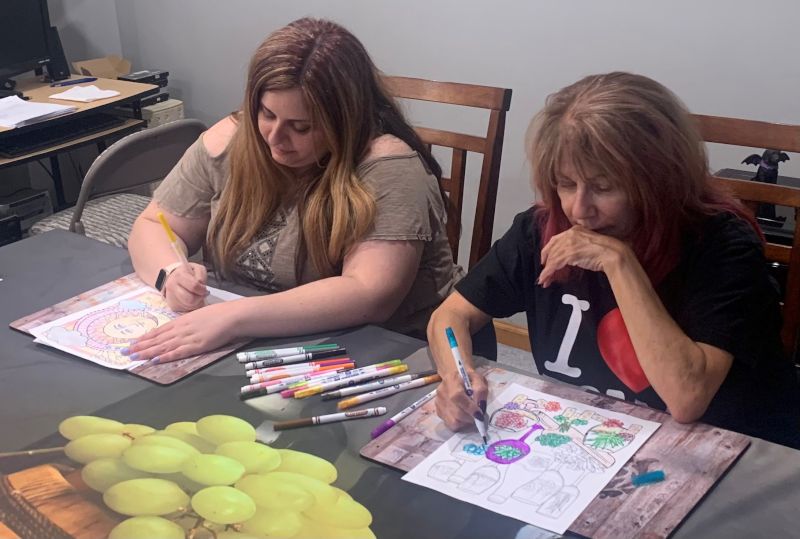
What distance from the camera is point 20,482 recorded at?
97cm

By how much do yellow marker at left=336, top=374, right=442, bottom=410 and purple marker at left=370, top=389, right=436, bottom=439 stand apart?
0.09 feet

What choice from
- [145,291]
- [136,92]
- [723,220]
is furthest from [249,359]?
[136,92]

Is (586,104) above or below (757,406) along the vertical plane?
above

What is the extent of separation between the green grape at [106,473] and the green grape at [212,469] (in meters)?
0.05

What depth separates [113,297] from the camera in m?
1.42

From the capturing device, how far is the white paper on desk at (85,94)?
2.98m

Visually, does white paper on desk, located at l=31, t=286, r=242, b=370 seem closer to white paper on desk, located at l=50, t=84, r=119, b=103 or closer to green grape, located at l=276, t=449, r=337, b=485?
green grape, located at l=276, t=449, r=337, b=485

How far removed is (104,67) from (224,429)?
2.72 metres

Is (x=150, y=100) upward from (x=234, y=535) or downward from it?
upward

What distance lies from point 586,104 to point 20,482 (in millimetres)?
856

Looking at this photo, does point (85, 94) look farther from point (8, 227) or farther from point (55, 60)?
point (8, 227)

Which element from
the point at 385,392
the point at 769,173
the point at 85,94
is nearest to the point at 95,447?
the point at 385,392

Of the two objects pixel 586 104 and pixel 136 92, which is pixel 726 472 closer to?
pixel 586 104

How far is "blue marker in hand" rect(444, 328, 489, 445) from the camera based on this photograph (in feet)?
3.40
